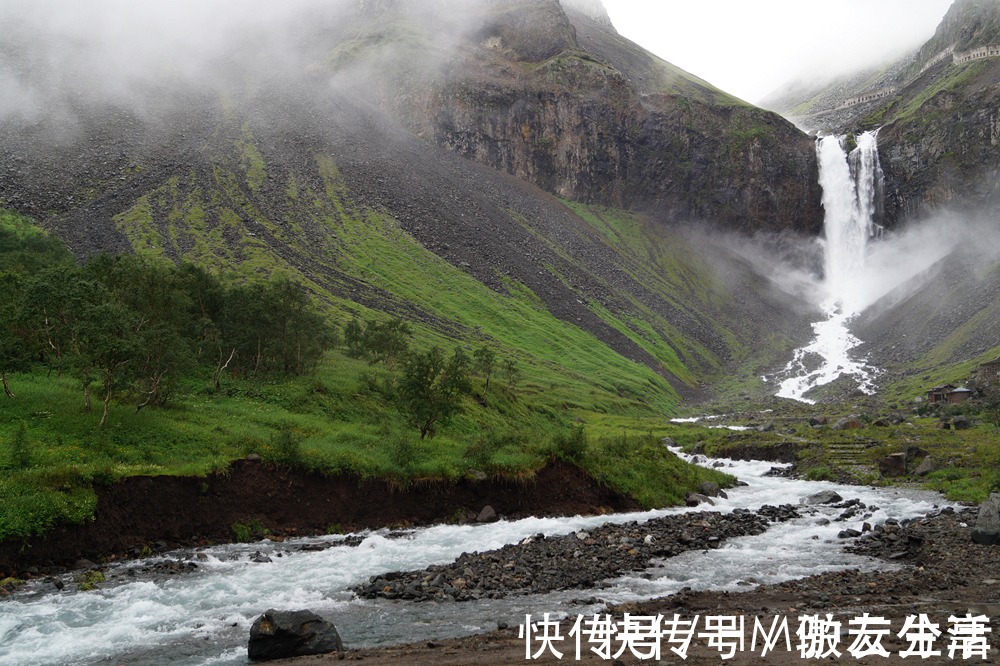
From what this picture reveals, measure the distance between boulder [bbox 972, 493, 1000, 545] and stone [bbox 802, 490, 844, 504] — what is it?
11.3 meters

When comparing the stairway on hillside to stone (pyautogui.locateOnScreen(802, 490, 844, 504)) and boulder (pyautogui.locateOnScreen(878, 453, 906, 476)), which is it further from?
stone (pyautogui.locateOnScreen(802, 490, 844, 504))

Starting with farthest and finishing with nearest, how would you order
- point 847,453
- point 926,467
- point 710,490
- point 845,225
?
point 845,225 → point 847,453 → point 926,467 → point 710,490

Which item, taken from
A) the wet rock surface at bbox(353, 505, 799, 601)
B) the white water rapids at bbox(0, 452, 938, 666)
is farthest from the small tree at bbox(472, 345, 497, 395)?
the white water rapids at bbox(0, 452, 938, 666)

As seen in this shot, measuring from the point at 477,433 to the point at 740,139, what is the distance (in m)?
176

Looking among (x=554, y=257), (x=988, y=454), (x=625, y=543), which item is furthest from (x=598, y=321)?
(x=625, y=543)

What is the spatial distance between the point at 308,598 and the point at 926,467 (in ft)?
144

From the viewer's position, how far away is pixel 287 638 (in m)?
13.3

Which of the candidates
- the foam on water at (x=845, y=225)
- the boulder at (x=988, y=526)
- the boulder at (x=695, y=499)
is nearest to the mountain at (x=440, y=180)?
the foam on water at (x=845, y=225)

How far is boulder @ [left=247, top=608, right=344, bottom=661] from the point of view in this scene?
43.2 feet

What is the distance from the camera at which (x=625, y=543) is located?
25031 mm

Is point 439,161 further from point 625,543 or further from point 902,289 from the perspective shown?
point 625,543

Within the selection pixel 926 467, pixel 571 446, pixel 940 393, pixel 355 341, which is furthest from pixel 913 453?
pixel 355 341

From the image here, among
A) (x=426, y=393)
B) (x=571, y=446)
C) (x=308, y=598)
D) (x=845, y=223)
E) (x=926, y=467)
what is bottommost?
(x=308, y=598)

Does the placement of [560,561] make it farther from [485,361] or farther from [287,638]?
[485,361]
